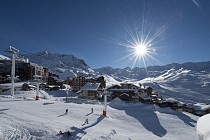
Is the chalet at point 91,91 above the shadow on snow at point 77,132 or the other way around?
above

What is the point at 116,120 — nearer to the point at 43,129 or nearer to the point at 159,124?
the point at 159,124

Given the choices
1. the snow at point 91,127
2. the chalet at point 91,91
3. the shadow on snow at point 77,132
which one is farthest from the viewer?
the chalet at point 91,91

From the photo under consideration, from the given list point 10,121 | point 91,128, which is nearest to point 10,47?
point 10,121

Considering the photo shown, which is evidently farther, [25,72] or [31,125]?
[25,72]

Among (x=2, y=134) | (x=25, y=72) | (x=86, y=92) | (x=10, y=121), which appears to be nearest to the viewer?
(x=2, y=134)

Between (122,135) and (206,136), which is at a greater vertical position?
(206,136)

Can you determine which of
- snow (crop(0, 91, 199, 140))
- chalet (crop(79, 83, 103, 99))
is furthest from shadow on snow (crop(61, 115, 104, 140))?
chalet (crop(79, 83, 103, 99))

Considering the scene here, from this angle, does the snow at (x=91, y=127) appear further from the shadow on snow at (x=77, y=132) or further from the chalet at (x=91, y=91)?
the chalet at (x=91, y=91)

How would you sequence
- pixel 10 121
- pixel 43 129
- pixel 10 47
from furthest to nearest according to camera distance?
pixel 10 47, pixel 10 121, pixel 43 129

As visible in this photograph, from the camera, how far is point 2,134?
58.1 ft

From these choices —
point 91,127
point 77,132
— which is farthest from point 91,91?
point 77,132

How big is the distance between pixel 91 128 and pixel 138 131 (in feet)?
21.3

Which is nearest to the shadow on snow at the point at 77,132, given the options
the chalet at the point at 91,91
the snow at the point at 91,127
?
the snow at the point at 91,127

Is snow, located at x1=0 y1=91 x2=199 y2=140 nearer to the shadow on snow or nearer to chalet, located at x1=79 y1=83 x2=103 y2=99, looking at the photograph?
the shadow on snow
